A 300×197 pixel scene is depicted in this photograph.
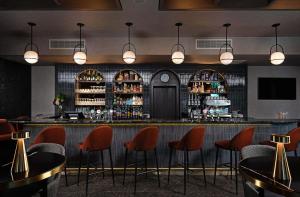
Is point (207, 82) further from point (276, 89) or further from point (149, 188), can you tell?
point (149, 188)

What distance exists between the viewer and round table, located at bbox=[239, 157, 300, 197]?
1.44 m

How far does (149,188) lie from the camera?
3.71m

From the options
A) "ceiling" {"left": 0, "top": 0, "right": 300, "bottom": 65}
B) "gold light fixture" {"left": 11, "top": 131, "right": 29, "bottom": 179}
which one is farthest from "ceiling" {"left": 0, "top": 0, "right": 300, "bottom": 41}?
"gold light fixture" {"left": 11, "top": 131, "right": 29, "bottom": 179}

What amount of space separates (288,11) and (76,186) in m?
4.70

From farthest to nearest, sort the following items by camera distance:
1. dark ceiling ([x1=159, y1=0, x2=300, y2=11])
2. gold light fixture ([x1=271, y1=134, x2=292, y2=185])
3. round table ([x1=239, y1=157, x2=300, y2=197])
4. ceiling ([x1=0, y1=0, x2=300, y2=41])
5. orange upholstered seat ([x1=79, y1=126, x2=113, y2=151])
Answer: ceiling ([x1=0, y1=0, x2=300, y2=41])
dark ceiling ([x1=159, y1=0, x2=300, y2=11])
orange upholstered seat ([x1=79, y1=126, x2=113, y2=151])
gold light fixture ([x1=271, y1=134, x2=292, y2=185])
round table ([x1=239, y1=157, x2=300, y2=197])

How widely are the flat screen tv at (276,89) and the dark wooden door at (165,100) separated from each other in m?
2.80

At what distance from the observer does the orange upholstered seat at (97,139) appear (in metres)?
3.44

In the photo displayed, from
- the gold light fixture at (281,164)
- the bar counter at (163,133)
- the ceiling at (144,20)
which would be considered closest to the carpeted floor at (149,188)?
the bar counter at (163,133)

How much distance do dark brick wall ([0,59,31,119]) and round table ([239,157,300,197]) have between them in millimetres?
6266

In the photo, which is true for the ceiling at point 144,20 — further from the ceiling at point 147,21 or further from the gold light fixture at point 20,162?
the gold light fixture at point 20,162

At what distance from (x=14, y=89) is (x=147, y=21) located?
4.57 meters

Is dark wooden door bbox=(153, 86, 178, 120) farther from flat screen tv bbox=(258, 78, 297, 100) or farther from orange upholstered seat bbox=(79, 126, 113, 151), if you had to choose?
orange upholstered seat bbox=(79, 126, 113, 151)

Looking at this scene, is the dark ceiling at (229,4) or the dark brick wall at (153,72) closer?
the dark ceiling at (229,4)

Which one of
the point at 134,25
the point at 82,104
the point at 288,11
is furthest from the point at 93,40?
the point at 288,11
